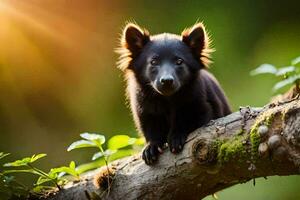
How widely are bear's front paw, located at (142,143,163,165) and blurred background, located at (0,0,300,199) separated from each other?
240cm

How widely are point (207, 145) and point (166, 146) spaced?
38 centimetres

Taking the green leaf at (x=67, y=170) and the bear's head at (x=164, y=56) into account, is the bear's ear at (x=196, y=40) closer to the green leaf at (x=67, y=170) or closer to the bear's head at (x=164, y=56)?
the bear's head at (x=164, y=56)

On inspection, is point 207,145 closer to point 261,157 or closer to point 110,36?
point 261,157

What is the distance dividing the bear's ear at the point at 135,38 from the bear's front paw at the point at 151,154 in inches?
24.5

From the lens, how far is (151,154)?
9.20 feet

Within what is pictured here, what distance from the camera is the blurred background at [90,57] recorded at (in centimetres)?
525

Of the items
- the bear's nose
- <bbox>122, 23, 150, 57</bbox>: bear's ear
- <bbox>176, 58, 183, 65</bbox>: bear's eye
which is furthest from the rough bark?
<bbox>122, 23, 150, 57</bbox>: bear's ear

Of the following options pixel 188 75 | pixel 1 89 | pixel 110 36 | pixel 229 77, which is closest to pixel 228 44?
pixel 229 77

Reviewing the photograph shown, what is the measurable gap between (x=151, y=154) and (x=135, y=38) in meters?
0.75

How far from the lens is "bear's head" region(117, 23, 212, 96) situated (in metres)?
3.12

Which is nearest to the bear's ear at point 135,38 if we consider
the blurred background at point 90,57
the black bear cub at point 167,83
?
the black bear cub at point 167,83

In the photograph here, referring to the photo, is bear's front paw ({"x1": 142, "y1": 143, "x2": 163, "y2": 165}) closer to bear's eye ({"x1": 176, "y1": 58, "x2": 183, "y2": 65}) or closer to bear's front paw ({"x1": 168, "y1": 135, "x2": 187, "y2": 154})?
bear's front paw ({"x1": 168, "y1": 135, "x2": 187, "y2": 154})

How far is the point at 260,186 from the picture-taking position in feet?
16.8

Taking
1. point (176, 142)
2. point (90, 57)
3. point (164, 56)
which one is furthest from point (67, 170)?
point (90, 57)
